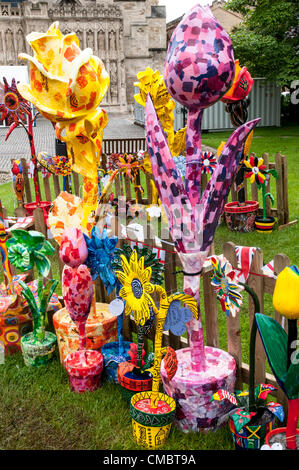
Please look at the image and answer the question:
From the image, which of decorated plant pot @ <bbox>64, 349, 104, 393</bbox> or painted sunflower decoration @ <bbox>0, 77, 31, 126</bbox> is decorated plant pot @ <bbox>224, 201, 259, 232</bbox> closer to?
painted sunflower decoration @ <bbox>0, 77, 31, 126</bbox>

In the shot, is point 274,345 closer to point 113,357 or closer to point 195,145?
point 195,145

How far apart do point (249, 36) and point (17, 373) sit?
16.2m

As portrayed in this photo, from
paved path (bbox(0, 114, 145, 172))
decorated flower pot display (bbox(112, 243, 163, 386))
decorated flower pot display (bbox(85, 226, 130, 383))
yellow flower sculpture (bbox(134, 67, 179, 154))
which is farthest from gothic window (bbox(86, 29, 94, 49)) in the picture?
decorated flower pot display (bbox(112, 243, 163, 386))

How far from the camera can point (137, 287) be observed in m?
2.37

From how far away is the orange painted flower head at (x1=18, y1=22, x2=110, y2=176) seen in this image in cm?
309

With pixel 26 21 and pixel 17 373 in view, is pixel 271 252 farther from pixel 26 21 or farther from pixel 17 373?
pixel 26 21

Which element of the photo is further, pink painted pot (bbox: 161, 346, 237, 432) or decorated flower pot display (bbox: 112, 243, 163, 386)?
decorated flower pot display (bbox: 112, 243, 163, 386)

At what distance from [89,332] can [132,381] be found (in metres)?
0.57

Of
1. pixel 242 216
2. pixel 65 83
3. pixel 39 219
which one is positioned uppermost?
pixel 65 83

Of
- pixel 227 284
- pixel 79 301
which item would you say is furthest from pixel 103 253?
pixel 227 284

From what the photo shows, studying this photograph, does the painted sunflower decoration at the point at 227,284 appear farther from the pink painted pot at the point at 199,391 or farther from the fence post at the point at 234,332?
the pink painted pot at the point at 199,391

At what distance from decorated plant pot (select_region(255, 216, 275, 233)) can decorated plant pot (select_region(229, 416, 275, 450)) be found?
13.3 feet

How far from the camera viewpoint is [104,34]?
33.3 m
